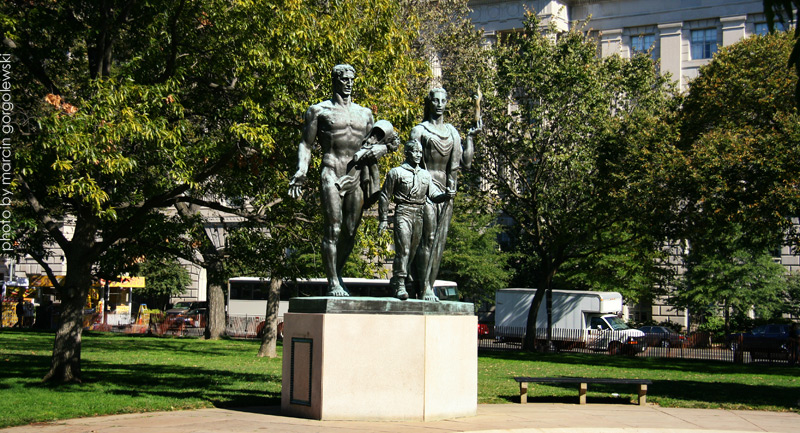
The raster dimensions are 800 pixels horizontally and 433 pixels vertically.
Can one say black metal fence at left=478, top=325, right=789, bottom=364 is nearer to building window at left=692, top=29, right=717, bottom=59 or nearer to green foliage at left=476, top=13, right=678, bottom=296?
green foliage at left=476, top=13, right=678, bottom=296

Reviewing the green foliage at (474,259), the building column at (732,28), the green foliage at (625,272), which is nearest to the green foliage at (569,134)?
the green foliage at (625,272)

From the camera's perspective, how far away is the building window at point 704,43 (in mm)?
52656

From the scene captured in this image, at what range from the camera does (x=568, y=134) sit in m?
31.8

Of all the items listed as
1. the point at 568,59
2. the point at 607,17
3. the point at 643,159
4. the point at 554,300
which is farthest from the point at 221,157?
the point at 607,17

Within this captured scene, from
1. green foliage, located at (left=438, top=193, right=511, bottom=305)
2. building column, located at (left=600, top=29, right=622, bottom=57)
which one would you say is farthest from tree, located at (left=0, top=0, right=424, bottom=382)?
building column, located at (left=600, top=29, right=622, bottom=57)

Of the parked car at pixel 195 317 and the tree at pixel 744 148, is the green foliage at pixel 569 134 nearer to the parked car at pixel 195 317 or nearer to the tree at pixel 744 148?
the tree at pixel 744 148

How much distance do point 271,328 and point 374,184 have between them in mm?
16002

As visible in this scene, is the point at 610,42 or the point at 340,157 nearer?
the point at 340,157

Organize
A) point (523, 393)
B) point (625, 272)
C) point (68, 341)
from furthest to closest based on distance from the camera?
point (625, 272) < point (68, 341) < point (523, 393)

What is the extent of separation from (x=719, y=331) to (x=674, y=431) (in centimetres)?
3978

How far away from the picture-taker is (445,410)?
33.8 ft

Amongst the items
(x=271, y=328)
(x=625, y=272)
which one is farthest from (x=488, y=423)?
(x=625, y=272)

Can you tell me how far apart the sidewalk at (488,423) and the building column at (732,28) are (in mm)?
43333

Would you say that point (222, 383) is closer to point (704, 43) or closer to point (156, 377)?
point (156, 377)
